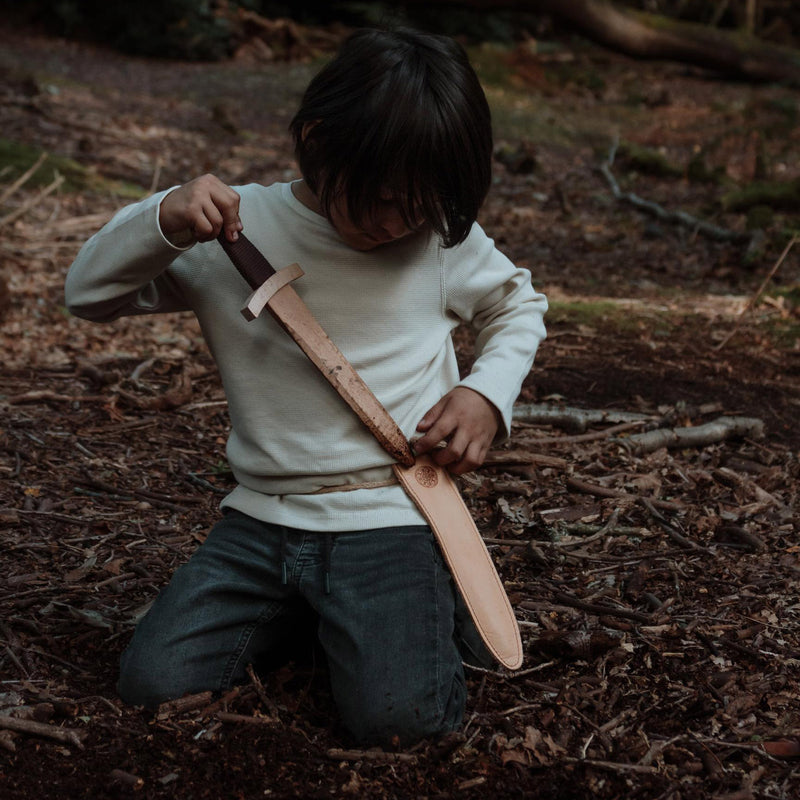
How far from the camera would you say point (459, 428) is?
2.14 m

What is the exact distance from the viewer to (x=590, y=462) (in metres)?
3.33

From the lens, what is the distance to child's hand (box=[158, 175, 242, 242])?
1953mm

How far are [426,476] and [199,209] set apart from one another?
2.56 ft

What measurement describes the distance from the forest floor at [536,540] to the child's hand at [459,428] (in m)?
0.50

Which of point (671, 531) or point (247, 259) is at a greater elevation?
point (247, 259)

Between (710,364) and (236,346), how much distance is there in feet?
8.86

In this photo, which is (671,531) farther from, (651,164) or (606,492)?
(651,164)

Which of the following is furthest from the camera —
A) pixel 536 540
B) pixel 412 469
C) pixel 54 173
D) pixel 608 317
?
pixel 54 173

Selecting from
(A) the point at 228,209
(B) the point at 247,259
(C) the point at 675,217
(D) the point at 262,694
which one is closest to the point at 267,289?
(B) the point at 247,259

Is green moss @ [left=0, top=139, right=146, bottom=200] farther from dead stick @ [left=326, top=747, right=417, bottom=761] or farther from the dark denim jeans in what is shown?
dead stick @ [left=326, top=747, right=417, bottom=761]

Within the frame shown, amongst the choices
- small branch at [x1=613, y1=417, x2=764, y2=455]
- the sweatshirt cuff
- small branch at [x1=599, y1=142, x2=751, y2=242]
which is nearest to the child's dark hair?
the sweatshirt cuff

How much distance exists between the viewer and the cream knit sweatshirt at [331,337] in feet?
7.06

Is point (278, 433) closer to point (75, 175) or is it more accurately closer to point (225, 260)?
point (225, 260)

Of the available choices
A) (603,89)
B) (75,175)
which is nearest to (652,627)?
(75,175)
